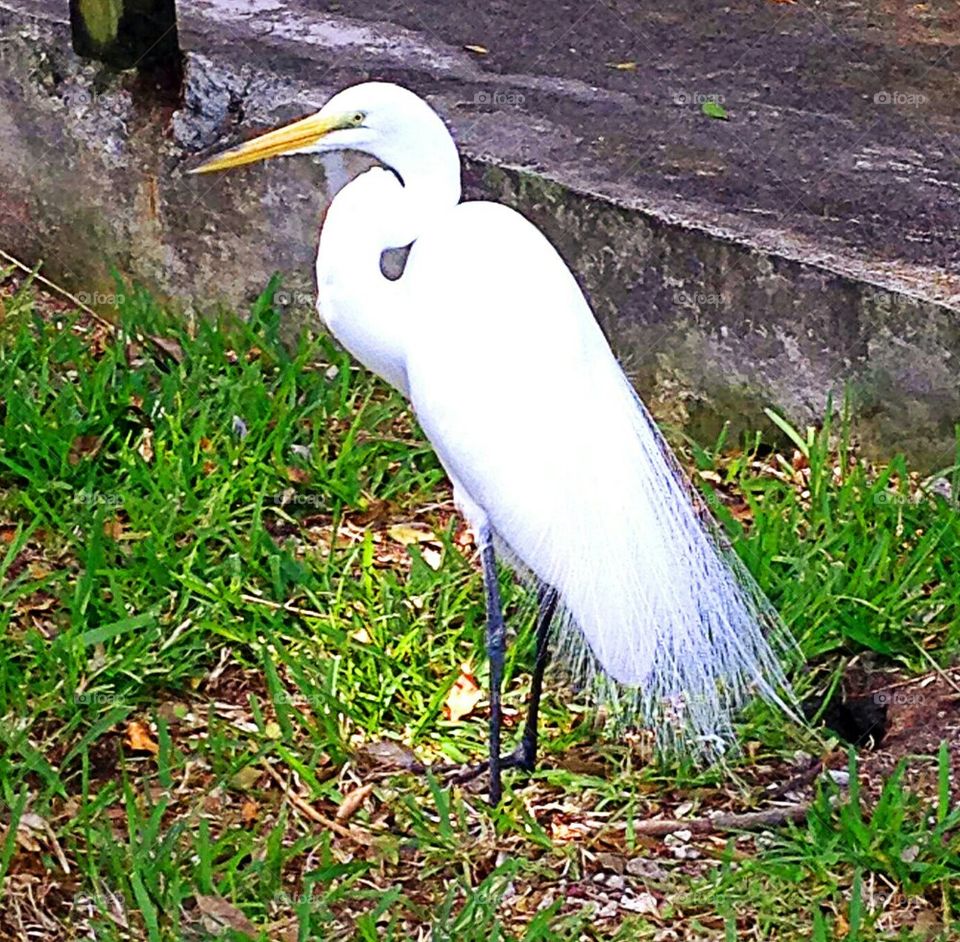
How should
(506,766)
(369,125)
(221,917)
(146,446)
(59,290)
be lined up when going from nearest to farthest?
1. (221,917)
2. (369,125)
3. (506,766)
4. (146,446)
5. (59,290)

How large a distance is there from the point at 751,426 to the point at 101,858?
177cm

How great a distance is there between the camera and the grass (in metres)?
2.60

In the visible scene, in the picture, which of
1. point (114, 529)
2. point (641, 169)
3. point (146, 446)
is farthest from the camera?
point (641, 169)

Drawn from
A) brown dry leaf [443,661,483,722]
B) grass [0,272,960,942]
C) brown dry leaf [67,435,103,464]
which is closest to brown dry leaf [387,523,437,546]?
grass [0,272,960,942]

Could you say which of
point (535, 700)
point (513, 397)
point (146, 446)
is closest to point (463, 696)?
point (535, 700)

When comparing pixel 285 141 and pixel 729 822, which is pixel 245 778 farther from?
pixel 285 141

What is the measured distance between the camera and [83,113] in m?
4.21

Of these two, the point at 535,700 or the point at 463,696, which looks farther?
the point at 463,696

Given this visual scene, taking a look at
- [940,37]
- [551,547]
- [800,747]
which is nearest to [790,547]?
[800,747]

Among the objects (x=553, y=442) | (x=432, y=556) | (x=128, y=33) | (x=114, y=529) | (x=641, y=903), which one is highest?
(x=128, y=33)

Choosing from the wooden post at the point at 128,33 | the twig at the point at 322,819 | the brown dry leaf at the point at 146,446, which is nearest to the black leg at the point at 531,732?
the twig at the point at 322,819

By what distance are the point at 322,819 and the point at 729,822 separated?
0.70 metres

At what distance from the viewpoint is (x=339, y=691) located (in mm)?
3039

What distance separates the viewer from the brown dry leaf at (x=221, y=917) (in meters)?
2.51
